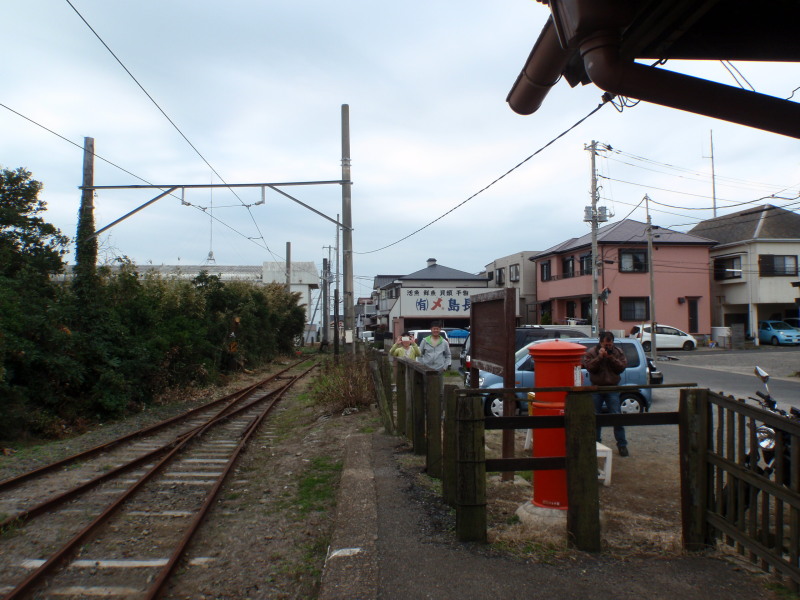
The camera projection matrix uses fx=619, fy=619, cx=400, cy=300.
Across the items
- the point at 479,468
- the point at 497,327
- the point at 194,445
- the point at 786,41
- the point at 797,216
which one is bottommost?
the point at 194,445

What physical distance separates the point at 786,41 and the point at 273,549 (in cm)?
557

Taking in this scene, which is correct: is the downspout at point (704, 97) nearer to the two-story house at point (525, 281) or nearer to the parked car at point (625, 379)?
the parked car at point (625, 379)

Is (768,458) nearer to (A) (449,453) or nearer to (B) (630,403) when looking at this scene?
(A) (449,453)

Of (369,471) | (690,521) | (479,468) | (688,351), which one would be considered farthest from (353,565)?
(688,351)

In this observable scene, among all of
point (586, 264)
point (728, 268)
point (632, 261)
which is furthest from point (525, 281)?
point (728, 268)

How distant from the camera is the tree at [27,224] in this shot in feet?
66.1

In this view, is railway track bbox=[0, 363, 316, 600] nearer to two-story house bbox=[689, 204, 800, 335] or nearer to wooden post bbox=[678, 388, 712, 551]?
wooden post bbox=[678, 388, 712, 551]

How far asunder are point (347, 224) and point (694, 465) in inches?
575

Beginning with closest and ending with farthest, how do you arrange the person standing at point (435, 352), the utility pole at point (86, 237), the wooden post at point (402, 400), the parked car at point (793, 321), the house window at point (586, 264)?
1. the wooden post at point (402, 400)
2. the person standing at point (435, 352)
3. the utility pole at point (86, 237)
4. the house window at point (586, 264)
5. the parked car at point (793, 321)

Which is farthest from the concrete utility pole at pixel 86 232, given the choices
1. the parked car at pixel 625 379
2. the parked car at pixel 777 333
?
the parked car at pixel 777 333

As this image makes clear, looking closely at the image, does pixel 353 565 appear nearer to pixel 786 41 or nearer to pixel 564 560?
pixel 564 560

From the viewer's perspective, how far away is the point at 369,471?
6695mm

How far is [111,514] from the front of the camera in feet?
19.9

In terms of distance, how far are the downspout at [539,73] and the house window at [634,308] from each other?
113 feet
